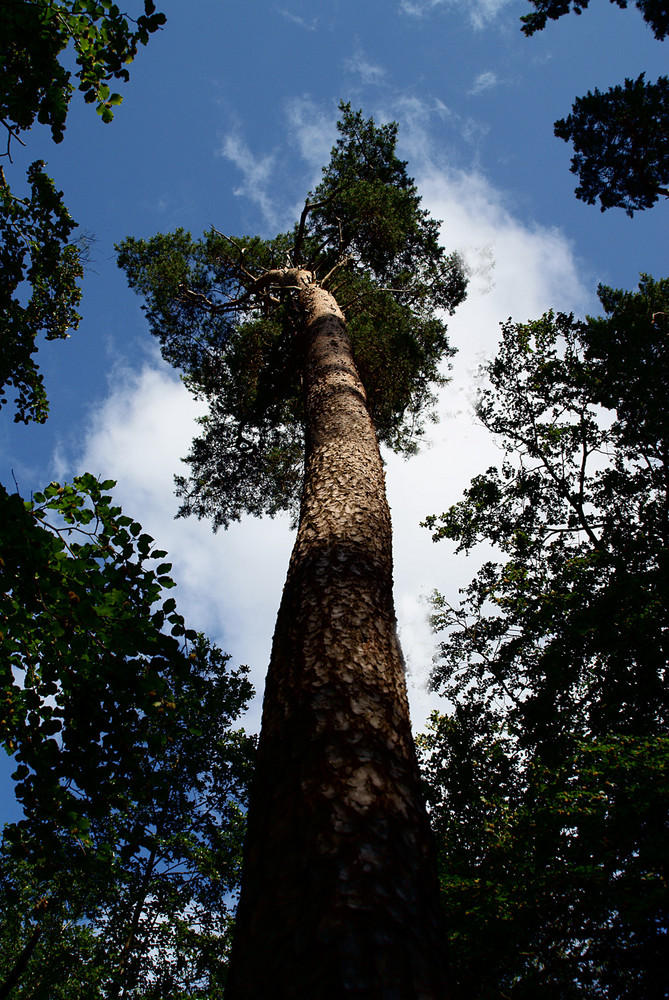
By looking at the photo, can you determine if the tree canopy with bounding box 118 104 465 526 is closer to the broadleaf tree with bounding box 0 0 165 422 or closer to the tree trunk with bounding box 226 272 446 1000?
the broadleaf tree with bounding box 0 0 165 422

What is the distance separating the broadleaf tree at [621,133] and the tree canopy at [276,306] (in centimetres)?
322

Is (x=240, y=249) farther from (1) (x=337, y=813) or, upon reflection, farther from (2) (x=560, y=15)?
(1) (x=337, y=813)

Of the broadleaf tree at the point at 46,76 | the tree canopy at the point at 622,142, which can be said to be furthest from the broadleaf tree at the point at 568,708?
the broadleaf tree at the point at 46,76

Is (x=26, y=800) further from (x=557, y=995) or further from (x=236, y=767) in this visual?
(x=236, y=767)

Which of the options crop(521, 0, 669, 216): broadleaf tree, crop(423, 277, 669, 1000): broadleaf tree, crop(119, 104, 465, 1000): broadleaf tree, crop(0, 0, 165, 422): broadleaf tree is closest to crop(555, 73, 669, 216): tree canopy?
crop(521, 0, 669, 216): broadleaf tree

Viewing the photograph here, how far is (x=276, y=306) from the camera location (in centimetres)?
1149

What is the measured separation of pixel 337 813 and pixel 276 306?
11.5 metres

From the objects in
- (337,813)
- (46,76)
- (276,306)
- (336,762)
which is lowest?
(337,813)

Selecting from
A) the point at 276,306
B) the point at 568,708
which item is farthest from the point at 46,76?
the point at 568,708

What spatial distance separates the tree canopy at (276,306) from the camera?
430 inches

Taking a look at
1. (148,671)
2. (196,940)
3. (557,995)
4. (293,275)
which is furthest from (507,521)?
(148,671)

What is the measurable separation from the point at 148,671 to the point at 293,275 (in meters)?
9.23

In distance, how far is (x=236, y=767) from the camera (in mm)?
10266

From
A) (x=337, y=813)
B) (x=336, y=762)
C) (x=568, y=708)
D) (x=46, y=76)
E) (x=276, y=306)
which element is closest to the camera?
(x=337, y=813)
